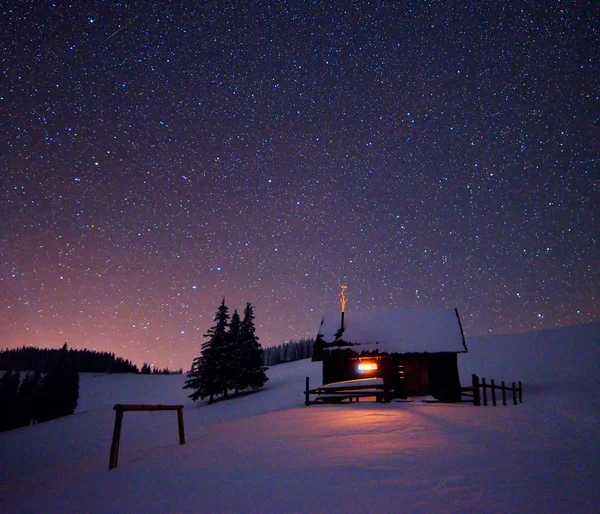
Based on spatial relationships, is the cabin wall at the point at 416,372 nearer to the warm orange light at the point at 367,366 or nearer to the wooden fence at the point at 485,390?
the warm orange light at the point at 367,366

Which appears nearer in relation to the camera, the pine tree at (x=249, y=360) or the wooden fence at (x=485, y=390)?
the wooden fence at (x=485, y=390)

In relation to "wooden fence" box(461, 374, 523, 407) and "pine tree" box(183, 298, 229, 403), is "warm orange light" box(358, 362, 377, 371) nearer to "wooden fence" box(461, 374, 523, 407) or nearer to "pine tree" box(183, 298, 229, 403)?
"wooden fence" box(461, 374, 523, 407)

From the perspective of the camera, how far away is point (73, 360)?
367ft

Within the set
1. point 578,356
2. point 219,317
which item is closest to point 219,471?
point 219,317

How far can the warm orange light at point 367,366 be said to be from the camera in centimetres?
2623

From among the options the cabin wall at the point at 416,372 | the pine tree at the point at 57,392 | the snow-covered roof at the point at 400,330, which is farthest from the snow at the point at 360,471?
the pine tree at the point at 57,392

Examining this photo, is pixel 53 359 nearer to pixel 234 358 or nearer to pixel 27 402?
pixel 27 402

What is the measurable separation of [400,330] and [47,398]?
4881 centimetres

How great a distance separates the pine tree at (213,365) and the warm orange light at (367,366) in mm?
19603

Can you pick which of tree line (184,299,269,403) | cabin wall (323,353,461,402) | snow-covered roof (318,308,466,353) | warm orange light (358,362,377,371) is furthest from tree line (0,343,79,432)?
warm orange light (358,362,377,371)

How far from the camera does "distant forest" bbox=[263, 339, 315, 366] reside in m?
119

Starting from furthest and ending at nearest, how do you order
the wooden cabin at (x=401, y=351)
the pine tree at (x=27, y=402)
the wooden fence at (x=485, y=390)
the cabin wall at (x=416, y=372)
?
the pine tree at (x=27, y=402), the cabin wall at (x=416, y=372), the wooden cabin at (x=401, y=351), the wooden fence at (x=485, y=390)

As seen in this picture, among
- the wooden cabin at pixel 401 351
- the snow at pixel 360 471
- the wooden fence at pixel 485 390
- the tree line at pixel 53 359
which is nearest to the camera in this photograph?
the snow at pixel 360 471

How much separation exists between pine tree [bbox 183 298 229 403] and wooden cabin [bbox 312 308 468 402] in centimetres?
1688
